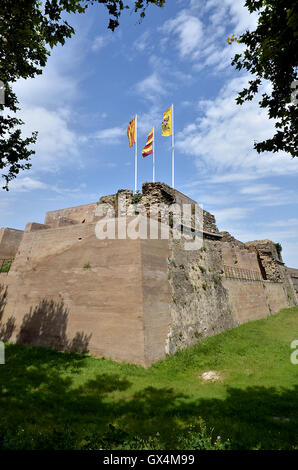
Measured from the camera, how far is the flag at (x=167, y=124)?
1877 centimetres

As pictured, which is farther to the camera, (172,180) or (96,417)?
(172,180)

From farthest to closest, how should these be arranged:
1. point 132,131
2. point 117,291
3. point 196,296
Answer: point 132,131, point 196,296, point 117,291

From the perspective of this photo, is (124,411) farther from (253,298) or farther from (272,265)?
(272,265)

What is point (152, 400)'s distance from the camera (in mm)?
7051

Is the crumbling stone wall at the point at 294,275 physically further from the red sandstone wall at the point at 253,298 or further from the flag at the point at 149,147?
the flag at the point at 149,147

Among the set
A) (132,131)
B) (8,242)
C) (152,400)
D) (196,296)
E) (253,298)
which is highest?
(132,131)

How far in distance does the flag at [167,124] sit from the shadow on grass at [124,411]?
16341mm

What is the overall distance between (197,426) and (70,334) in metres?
7.86

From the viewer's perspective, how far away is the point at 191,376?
9.27 m

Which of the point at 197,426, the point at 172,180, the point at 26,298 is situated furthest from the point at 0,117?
the point at 197,426

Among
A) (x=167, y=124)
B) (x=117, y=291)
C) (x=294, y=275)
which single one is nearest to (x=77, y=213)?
(x=167, y=124)

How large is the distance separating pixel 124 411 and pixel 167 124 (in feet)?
59.8

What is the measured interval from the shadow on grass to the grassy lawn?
0.02 m
